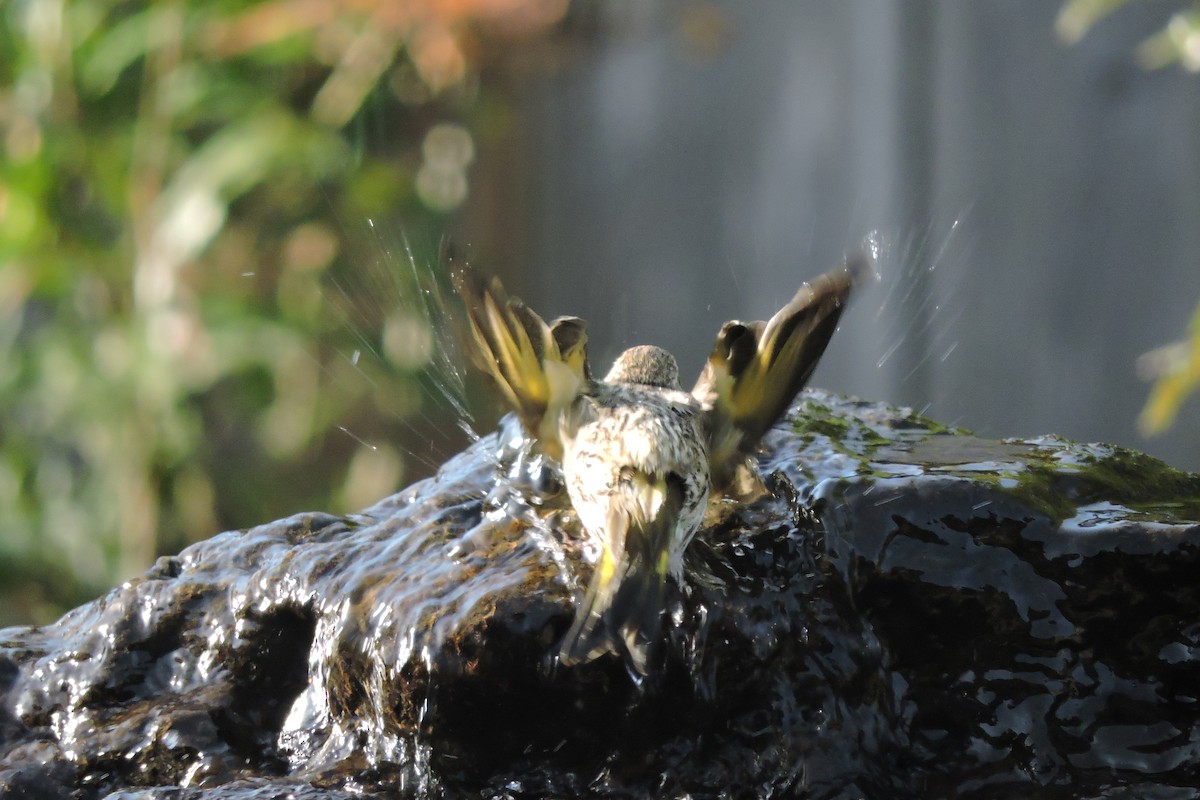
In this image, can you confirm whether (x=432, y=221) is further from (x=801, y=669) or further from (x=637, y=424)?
(x=801, y=669)

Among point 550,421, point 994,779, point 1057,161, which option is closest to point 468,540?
point 550,421

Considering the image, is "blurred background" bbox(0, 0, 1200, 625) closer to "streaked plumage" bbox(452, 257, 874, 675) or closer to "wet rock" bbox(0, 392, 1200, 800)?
"streaked plumage" bbox(452, 257, 874, 675)

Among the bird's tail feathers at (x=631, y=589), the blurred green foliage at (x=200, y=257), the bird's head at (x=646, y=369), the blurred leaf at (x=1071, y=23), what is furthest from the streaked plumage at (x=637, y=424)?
the blurred green foliage at (x=200, y=257)

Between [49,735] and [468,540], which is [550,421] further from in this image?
[49,735]

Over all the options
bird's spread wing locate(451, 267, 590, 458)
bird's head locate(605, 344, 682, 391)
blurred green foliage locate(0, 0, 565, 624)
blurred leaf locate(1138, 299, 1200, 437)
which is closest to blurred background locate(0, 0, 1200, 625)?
blurred green foliage locate(0, 0, 565, 624)

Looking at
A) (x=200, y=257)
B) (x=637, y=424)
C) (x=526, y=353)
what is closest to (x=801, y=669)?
→ (x=637, y=424)

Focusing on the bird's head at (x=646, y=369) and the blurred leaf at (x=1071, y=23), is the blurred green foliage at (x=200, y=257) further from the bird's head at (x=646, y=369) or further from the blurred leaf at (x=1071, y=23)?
the bird's head at (x=646, y=369)
